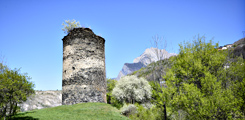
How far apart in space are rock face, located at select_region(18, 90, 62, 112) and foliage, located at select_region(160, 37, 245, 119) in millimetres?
28865

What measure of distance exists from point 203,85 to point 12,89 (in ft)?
47.0

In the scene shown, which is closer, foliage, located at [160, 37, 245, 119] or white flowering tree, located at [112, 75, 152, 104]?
foliage, located at [160, 37, 245, 119]

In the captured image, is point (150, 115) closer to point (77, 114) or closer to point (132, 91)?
point (77, 114)

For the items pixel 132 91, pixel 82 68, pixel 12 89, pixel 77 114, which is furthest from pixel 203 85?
pixel 82 68

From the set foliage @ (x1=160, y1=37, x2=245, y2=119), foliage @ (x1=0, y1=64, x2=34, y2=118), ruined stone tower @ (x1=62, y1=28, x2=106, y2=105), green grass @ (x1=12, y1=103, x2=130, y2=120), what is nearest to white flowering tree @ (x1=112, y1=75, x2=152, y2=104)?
ruined stone tower @ (x1=62, y1=28, x2=106, y2=105)

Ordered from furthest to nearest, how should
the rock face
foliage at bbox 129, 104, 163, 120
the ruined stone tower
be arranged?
1. the rock face
2. the ruined stone tower
3. foliage at bbox 129, 104, 163, 120

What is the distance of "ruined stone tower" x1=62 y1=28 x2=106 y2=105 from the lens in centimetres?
2339

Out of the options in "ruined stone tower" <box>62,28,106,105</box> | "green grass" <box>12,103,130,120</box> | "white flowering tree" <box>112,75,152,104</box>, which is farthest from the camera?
"white flowering tree" <box>112,75,152,104</box>

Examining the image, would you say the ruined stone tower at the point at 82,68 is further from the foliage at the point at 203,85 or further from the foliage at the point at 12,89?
the foliage at the point at 203,85

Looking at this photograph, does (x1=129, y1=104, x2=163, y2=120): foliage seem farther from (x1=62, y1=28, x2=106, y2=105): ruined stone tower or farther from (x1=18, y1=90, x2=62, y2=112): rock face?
(x1=18, y1=90, x2=62, y2=112): rock face

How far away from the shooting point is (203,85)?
13.0 metres

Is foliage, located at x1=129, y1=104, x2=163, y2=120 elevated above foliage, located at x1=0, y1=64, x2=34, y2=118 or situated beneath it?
situated beneath

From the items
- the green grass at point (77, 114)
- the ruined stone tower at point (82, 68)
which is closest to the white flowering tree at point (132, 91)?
the ruined stone tower at point (82, 68)

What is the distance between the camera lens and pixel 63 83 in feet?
81.3
